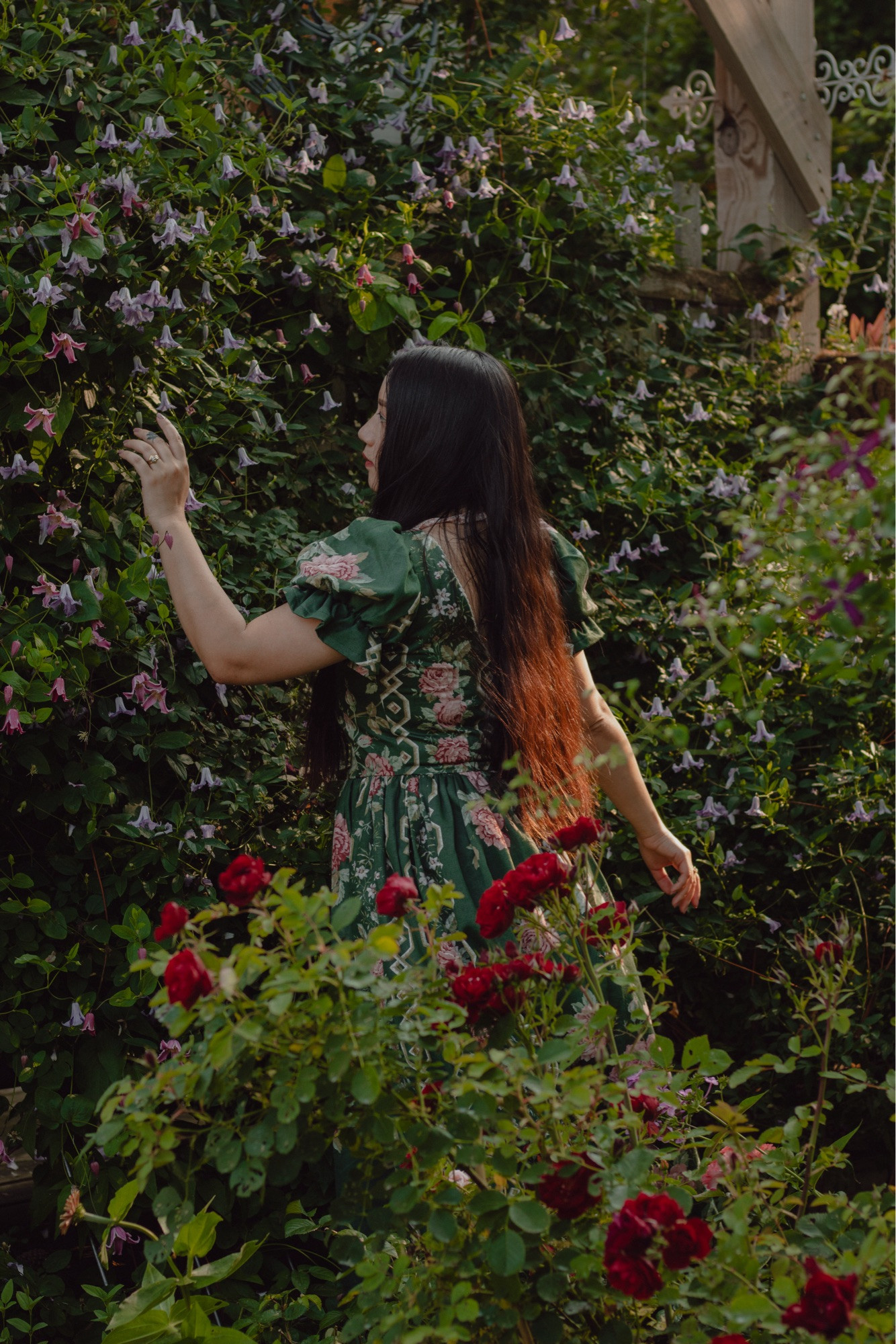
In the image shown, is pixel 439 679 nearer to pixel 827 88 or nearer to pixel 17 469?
pixel 17 469

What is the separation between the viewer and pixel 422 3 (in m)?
2.86

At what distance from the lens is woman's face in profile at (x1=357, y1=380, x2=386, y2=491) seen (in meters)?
1.85

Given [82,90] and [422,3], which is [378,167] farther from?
[82,90]

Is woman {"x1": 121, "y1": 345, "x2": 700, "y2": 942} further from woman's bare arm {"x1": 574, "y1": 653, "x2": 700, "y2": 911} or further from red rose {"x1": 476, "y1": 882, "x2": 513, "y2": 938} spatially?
red rose {"x1": 476, "y1": 882, "x2": 513, "y2": 938}

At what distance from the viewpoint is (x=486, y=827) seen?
5.88ft

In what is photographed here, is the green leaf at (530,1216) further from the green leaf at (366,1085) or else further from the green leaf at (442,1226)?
the green leaf at (366,1085)

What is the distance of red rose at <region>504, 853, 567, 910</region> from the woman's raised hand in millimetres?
780

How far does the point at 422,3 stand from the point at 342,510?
1.26 metres

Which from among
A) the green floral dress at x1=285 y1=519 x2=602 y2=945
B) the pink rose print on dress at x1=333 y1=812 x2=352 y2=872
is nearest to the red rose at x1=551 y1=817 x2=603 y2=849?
the green floral dress at x1=285 y1=519 x2=602 y2=945

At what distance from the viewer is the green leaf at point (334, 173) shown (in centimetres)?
243

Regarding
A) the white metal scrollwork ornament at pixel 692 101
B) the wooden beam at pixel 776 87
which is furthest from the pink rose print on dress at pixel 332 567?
the white metal scrollwork ornament at pixel 692 101

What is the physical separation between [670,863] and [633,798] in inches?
6.3

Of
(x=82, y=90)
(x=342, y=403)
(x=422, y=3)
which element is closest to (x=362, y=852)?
(x=342, y=403)

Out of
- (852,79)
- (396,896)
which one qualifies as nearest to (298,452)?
(396,896)
